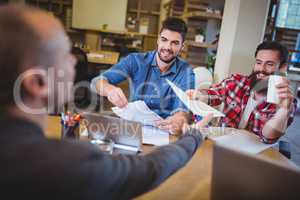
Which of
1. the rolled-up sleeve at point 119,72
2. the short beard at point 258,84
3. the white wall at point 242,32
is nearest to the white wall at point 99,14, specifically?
the white wall at point 242,32

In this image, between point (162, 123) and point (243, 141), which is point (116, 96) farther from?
point (243, 141)

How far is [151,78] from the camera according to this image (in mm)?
1990

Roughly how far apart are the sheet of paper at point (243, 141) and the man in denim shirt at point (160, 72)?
454 millimetres

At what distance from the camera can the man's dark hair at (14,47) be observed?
500 mm

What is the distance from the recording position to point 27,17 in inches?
20.5

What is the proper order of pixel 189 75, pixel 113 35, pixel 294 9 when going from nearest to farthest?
1. pixel 189 75
2. pixel 294 9
3. pixel 113 35

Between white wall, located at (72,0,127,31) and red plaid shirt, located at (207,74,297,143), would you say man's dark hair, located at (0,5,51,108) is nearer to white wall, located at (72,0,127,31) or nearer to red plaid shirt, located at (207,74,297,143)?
red plaid shirt, located at (207,74,297,143)

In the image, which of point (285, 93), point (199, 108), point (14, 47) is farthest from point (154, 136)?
point (14, 47)

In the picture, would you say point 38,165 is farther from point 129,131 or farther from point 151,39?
point 151,39

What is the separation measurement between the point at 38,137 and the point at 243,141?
1.15 metres

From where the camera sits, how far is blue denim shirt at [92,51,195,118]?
194cm

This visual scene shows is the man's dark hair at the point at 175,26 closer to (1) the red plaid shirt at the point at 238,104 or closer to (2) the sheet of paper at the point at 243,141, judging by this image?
(1) the red plaid shirt at the point at 238,104

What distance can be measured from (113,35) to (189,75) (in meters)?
4.79

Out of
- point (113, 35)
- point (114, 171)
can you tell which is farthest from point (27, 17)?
point (113, 35)
